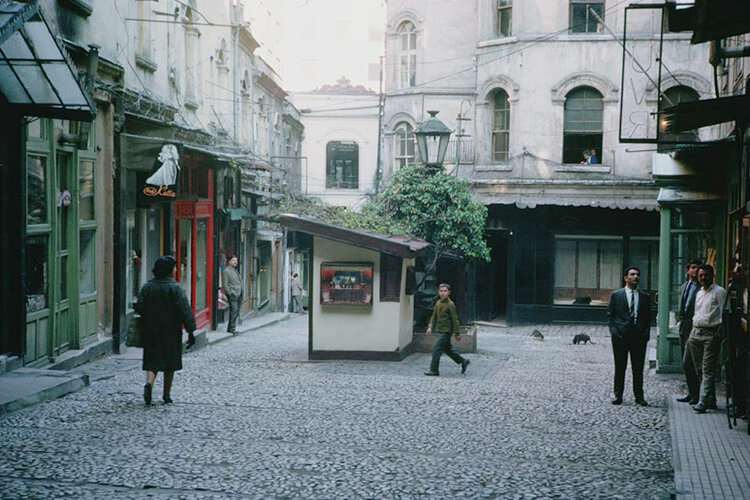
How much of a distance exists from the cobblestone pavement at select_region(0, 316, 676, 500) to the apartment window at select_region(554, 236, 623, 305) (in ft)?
46.7

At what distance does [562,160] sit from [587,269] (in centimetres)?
347

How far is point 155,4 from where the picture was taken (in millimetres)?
20672

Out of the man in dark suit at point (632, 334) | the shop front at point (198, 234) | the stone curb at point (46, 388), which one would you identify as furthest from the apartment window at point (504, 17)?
the stone curb at point (46, 388)

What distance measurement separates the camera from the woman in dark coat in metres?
11.3

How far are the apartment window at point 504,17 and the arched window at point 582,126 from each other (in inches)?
124

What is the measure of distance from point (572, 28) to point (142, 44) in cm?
1507

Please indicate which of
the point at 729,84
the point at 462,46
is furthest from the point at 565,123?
the point at 729,84

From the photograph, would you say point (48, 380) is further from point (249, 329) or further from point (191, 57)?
point (249, 329)

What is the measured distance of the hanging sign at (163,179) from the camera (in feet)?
60.2

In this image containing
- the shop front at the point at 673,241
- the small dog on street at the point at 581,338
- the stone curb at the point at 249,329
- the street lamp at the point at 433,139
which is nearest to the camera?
the shop front at the point at 673,241

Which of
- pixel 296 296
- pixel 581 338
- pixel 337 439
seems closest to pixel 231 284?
pixel 581 338

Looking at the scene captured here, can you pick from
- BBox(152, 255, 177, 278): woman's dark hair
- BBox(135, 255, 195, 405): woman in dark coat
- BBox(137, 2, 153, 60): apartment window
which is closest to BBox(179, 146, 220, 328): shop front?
BBox(137, 2, 153, 60): apartment window

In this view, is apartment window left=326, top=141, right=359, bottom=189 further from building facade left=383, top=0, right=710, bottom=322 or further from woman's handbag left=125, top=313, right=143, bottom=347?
woman's handbag left=125, top=313, right=143, bottom=347

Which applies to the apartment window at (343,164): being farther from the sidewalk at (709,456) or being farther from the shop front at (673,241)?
the sidewalk at (709,456)
